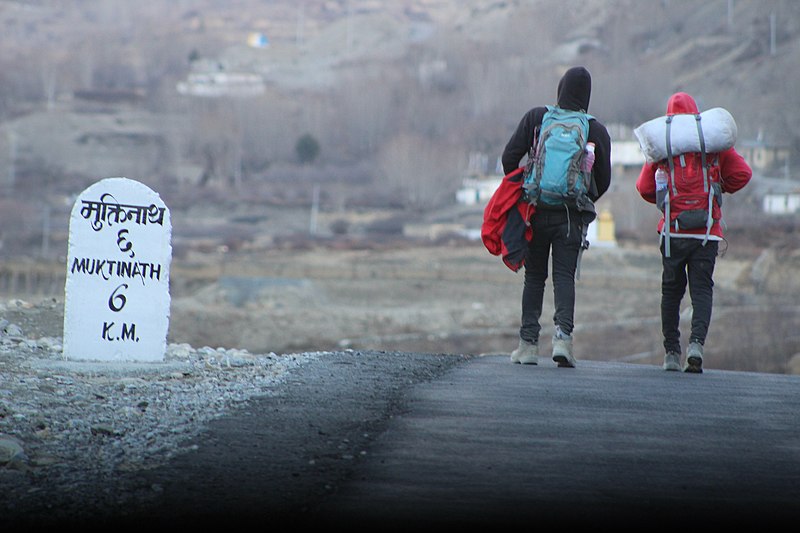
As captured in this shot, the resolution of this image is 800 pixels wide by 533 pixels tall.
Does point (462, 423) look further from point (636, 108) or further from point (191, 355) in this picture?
point (636, 108)

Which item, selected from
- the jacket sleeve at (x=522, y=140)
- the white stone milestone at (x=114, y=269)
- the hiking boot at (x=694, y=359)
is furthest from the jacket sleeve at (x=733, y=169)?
the white stone milestone at (x=114, y=269)

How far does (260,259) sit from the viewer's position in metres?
97.9

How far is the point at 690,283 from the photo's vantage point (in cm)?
1017

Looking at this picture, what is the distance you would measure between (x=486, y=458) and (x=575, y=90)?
433cm

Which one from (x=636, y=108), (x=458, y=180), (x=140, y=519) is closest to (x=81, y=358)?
(x=140, y=519)

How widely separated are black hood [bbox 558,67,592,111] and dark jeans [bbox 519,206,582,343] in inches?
29.2

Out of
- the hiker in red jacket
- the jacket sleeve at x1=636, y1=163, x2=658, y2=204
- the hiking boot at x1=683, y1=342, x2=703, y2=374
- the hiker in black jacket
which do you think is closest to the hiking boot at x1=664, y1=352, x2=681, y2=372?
the hiker in red jacket

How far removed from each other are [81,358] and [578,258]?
3.51 meters

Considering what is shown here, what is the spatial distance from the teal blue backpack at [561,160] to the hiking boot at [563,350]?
91cm

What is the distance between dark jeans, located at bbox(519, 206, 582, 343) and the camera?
999cm

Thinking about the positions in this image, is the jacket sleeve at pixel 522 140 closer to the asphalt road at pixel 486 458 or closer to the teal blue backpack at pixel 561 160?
the teal blue backpack at pixel 561 160

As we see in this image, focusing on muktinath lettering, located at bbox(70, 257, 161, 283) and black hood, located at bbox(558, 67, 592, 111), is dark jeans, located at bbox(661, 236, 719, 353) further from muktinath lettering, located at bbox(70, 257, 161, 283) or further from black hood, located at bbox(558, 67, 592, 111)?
muktinath lettering, located at bbox(70, 257, 161, 283)

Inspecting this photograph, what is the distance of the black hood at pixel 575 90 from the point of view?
32.5 ft

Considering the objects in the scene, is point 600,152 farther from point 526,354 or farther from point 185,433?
point 185,433
